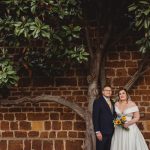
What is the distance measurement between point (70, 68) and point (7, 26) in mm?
2240

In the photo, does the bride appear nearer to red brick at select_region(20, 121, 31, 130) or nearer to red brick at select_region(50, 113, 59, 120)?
red brick at select_region(50, 113, 59, 120)

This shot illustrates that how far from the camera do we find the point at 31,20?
7.42m

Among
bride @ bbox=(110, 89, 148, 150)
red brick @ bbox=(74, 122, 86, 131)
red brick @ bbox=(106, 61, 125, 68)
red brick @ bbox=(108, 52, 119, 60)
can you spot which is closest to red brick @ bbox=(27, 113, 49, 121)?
red brick @ bbox=(74, 122, 86, 131)

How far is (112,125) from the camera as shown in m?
8.16

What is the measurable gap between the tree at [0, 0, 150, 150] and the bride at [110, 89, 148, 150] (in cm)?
66

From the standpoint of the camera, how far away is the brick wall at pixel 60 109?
949cm

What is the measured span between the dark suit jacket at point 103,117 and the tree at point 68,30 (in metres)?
0.65

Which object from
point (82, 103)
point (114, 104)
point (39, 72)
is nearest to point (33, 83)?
point (39, 72)

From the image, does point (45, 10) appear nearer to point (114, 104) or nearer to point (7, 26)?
point (7, 26)

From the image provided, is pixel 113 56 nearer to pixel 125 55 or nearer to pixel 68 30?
pixel 125 55

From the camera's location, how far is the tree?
24.2 feet

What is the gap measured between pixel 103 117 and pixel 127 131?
0.51m

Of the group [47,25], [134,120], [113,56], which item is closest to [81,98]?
[113,56]

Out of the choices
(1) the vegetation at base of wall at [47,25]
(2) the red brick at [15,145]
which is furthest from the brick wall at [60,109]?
(1) the vegetation at base of wall at [47,25]
